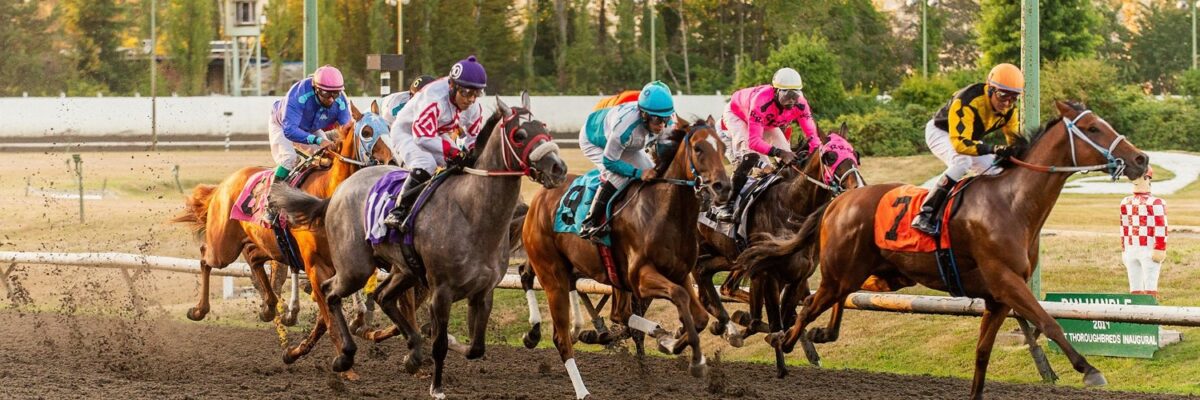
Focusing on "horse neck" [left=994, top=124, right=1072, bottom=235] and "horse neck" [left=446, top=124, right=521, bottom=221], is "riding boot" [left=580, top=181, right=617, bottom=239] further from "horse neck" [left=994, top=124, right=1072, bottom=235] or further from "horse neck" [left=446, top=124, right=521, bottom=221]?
"horse neck" [left=994, top=124, right=1072, bottom=235]

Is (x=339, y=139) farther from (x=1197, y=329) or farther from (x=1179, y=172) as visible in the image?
(x=1179, y=172)

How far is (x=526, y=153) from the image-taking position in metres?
7.78

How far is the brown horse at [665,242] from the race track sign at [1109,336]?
3.35 meters

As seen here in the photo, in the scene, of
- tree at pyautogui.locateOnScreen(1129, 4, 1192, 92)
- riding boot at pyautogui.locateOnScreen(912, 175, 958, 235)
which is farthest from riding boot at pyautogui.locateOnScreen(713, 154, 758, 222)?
tree at pyautogui.locateOnScreen(1129, 4, 1192, 92)

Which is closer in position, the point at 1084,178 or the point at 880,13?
the point at 1084,178

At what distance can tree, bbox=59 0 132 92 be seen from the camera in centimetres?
4519

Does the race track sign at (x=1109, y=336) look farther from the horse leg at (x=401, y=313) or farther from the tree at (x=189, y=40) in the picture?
the tree at (x=189, y=40)

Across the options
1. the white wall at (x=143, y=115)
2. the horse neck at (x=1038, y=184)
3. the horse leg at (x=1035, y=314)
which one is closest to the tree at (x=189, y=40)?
the white wall at (x=143, y=115)

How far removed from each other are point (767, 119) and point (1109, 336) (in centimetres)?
276

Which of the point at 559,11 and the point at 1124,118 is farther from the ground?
the point at 559,11

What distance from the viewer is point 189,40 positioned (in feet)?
144

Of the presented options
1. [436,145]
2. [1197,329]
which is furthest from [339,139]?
[1197,329]

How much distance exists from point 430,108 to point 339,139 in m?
2.01

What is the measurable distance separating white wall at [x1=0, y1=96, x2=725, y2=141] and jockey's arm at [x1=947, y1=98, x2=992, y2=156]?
27524 mm
